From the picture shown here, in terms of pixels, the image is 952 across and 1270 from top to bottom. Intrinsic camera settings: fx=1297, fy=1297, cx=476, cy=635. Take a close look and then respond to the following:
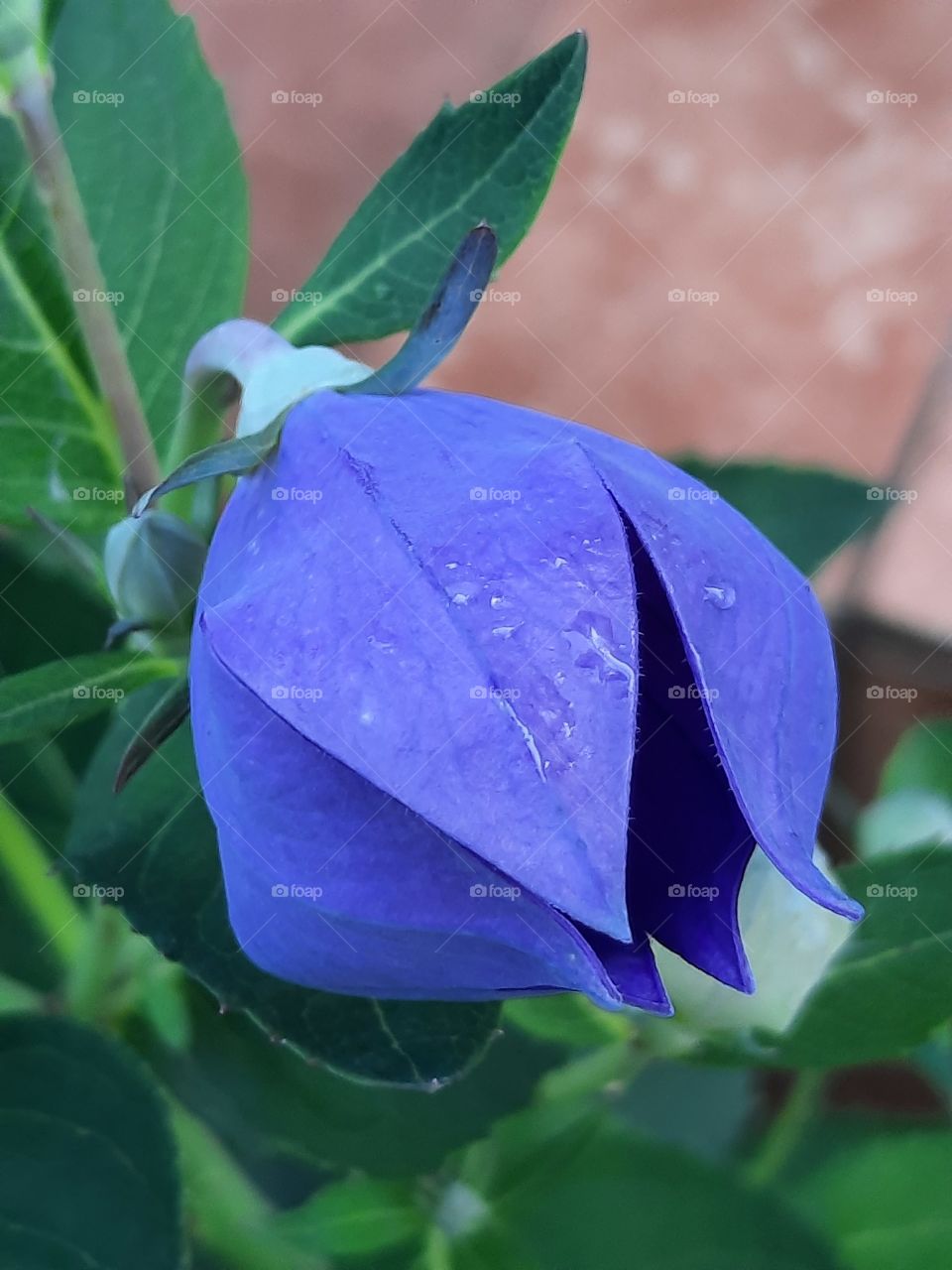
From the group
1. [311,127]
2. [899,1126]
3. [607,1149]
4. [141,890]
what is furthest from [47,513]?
[311,127]

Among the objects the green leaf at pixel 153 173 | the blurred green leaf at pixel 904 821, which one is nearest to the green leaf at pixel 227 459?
the green leaf at pixel 153 173

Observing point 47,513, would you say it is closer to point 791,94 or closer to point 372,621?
point 372,621

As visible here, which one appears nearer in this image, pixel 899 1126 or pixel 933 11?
pixel 899 1126

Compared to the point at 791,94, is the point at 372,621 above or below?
below

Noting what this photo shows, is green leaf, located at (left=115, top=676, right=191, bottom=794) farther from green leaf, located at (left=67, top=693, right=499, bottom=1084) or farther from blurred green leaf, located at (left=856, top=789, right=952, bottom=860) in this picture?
blurred green leaf, located at (left=856, top=789, right=952, bottom=860)

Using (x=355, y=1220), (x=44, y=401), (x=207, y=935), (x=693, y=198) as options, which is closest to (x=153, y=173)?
(x=44, y=401)

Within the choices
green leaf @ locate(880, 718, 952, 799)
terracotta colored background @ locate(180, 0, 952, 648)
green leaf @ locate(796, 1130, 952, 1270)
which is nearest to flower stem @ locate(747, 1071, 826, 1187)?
green leaf @ locate(796, 1130, 952, 1270)
